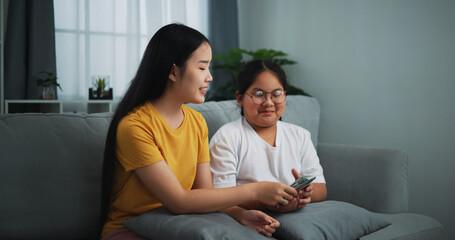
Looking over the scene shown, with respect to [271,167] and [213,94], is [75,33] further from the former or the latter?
[271,167]

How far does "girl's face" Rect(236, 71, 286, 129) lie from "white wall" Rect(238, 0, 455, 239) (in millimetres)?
1293

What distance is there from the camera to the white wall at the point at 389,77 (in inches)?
89.2

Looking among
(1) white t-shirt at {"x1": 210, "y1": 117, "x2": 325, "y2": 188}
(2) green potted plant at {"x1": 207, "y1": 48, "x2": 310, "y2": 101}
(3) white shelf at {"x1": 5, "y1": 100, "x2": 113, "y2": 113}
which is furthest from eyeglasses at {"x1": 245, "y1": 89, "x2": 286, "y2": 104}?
(3) white shelf at {"x1": 5, "y1": 100, "x2": 113, "y2": 113}

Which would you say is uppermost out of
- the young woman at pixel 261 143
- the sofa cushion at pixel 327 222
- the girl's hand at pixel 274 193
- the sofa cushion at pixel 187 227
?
the young woman at pixel 261 143

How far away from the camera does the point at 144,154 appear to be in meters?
1.09

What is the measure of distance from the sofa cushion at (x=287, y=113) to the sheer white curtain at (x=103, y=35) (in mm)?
2158

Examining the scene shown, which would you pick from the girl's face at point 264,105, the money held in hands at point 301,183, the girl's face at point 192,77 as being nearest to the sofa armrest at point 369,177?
the girl's face at point 264,105

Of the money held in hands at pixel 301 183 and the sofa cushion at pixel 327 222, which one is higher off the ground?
the money held in hands at pixel 301 183

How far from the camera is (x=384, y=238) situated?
146 cm

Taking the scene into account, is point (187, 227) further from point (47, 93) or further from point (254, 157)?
point (47, 93)

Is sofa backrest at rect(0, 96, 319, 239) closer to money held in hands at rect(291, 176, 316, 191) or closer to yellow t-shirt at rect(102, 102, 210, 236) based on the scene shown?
yellow t-shirt at rect(102, 102, 210, 236)

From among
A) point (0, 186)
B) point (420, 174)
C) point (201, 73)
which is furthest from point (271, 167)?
point (420, 174)

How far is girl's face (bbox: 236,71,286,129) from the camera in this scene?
1479 millimetres

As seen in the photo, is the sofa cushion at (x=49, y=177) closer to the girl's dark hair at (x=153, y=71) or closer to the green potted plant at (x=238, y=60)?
the girl's dark hair at (x=153, y=71)
